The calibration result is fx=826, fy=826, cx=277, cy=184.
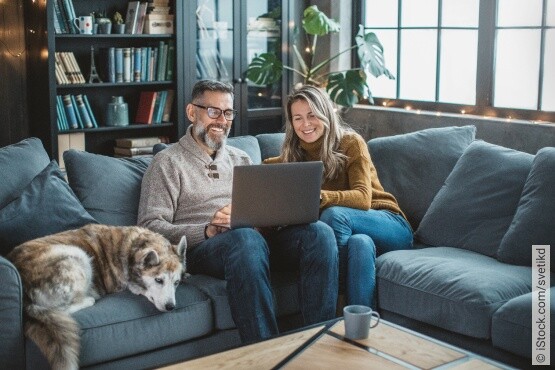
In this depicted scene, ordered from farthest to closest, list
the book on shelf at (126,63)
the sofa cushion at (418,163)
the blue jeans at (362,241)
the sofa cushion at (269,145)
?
1. the book on shelf at (126,63)
2. the sofa cushion at (269,145)
3. the sofa cushion at (418,163)
4. the blue jeans at (362,241)

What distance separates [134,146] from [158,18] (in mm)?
848

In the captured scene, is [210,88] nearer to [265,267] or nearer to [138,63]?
[265,267]

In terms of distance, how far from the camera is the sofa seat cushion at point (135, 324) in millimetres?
2666

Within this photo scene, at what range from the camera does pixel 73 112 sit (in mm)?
5156

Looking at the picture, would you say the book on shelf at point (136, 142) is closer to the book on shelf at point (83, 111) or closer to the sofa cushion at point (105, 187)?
the book on shelf at point (83, 111)

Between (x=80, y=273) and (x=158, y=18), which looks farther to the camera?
(x=158, y=18)

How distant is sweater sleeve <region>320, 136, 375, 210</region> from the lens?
339 centimetres

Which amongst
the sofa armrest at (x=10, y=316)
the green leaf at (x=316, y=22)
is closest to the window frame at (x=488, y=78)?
the green leaf at (x=316, y=22)

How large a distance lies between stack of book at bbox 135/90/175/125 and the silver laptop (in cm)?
265

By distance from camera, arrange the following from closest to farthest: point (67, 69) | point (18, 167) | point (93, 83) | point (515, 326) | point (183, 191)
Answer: point (515, 326) → point (18, 167) → point (183, 191) → point (67, 69) → point (93, 83)

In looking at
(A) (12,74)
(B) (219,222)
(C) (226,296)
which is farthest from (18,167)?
(A) (12,74)

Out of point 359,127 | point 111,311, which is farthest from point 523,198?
point 359,127

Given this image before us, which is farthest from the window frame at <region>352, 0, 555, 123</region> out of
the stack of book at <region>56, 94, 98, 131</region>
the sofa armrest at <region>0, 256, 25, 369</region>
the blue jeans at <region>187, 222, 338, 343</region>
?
the sofa armrest at <region>0, 256, 25, 369</region>

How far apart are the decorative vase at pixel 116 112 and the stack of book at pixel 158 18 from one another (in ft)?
1.62
